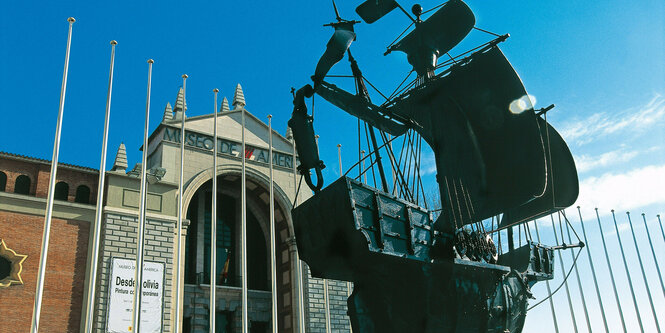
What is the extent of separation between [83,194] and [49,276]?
394cm

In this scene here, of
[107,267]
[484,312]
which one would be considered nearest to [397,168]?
[484,312]

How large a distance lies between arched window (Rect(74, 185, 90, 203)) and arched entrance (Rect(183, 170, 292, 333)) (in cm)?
471

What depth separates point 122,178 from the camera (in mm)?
24500

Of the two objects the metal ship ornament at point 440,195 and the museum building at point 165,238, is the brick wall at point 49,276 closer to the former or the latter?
the museum building at point 165,238

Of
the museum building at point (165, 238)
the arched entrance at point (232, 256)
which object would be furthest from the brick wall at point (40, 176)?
the arched entrance at point (232, 256)

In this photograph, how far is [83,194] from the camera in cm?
2388

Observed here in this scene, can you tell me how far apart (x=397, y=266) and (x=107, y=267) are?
17.2 meters

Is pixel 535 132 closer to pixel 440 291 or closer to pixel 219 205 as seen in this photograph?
pixel 440 291

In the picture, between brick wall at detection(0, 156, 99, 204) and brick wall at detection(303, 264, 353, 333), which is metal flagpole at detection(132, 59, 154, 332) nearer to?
brick wall at detection(0, 156, 99, 204)

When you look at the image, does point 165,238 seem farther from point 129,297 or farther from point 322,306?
point 322,306

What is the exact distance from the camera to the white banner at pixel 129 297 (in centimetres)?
2162

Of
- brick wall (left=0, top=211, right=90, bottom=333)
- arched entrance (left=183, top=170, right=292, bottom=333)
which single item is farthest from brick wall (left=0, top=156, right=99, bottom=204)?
arched entrance (left=183, top=170, right=292, bottom=333)

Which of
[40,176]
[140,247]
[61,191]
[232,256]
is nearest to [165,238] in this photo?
[140,247]

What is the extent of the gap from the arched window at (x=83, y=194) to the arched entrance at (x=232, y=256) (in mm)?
4710
